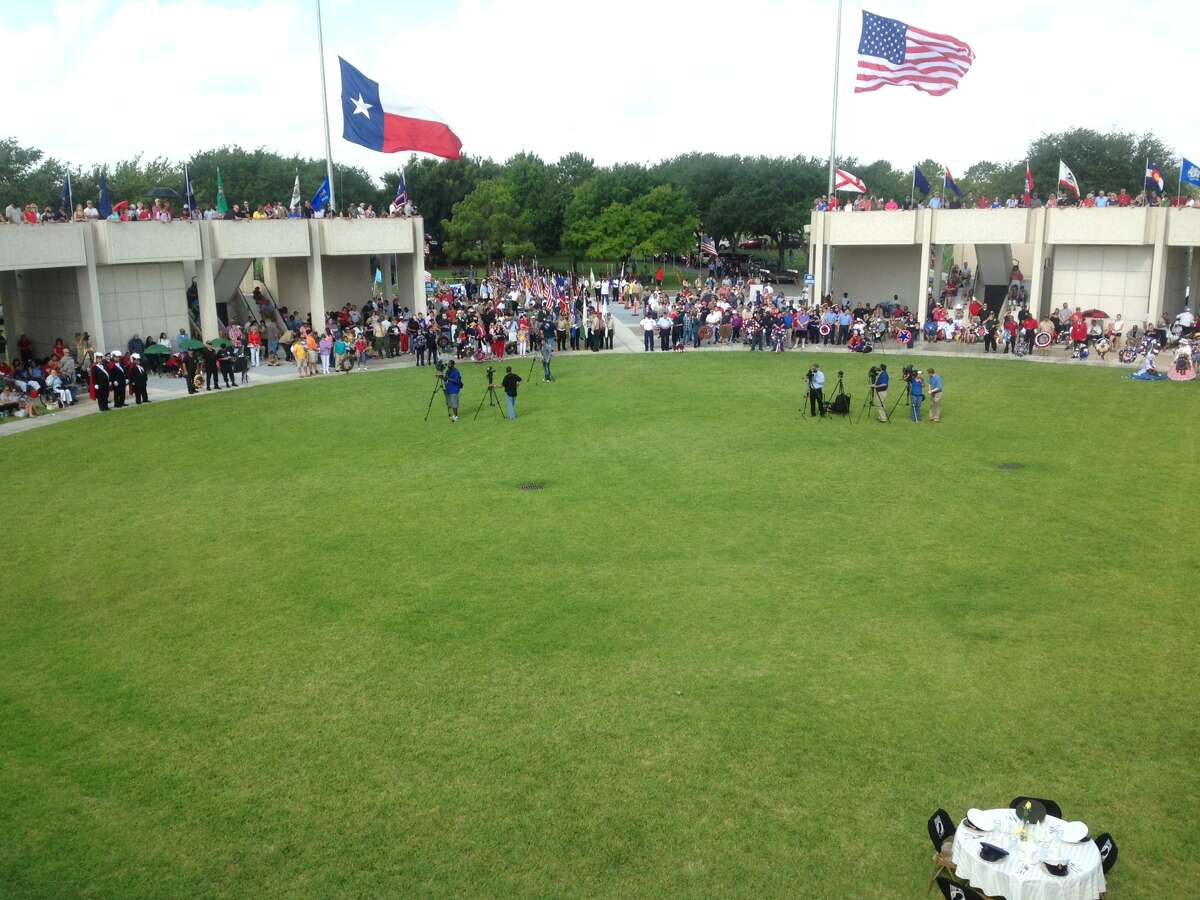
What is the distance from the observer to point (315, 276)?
38.1m

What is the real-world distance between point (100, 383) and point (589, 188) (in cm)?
5238

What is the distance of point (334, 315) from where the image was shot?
39938mm

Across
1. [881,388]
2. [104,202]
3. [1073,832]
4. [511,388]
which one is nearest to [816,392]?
[881,388]

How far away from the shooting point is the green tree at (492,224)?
75125 mm

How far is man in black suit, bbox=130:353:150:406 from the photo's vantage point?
91.5ft

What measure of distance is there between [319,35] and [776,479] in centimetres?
2625

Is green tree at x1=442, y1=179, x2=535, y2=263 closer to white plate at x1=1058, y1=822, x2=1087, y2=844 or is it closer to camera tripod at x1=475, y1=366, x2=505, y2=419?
camera tripod at x1=475, y1=366, x2=505, y2=419

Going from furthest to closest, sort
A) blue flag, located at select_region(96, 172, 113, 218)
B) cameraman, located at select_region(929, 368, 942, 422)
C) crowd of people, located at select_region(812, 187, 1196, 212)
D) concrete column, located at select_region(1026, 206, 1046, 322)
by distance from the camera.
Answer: concrete column, located at select_region(1026, 206, 1046, 322) < crowd of people, located at select_region(812, 187, 1196, 212) < blue flag, located at select_region(96, 172, 113, 218) < cameraman, located at select_region(929, 368, 942, 422)

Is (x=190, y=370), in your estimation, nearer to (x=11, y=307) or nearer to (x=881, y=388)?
(x=11, y=307)

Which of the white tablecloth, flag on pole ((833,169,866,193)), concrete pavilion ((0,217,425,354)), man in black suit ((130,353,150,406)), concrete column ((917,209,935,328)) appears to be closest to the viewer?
the white tablecloth

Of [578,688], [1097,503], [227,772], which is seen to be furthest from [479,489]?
[1097,503]

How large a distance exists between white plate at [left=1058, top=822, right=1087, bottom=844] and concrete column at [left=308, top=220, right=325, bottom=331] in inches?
1355

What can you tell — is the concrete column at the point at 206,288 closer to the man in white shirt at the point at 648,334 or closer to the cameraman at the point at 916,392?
the man in white shirt at the point at 648,334

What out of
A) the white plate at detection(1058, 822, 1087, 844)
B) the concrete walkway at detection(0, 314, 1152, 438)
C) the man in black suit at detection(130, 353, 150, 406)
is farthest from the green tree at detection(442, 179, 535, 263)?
the white plate at detection(1058, 822, 1087, 844)
